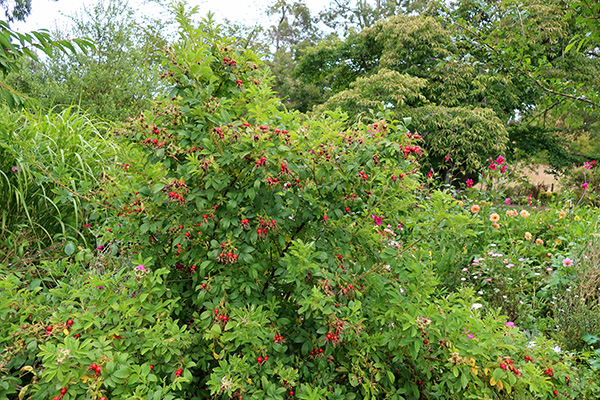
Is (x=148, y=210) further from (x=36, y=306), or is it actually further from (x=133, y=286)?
→ (x=36, y=306)

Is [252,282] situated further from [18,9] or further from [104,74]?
[18,9]

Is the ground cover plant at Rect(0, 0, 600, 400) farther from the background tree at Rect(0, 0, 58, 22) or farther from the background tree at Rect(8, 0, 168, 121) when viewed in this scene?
the background tree at Rect(0, 0, 58, 22)

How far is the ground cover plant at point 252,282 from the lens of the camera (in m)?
1.52

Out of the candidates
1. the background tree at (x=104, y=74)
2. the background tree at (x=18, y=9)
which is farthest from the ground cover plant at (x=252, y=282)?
the background tree at (x=18, y=9)

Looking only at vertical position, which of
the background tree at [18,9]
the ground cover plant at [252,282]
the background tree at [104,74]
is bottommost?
the ground cover plant at [252,282]

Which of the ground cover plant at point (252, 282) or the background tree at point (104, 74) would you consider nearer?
the ground cover plant at point (252, 282)

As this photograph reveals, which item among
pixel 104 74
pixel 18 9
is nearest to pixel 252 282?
pixel 104 74

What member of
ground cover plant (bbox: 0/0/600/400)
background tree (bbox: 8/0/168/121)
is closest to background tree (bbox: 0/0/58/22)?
background tree (bbox: 8/0/168/121)

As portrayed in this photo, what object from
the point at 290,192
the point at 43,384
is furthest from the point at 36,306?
the point at 290,192

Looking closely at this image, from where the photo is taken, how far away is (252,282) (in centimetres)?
167

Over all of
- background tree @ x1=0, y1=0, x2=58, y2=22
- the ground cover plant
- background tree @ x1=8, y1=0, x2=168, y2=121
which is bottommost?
the ground cover plant

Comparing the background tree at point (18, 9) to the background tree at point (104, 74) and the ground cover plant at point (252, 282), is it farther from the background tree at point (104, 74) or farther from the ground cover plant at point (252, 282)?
the ground cover plant at point (252, 282)

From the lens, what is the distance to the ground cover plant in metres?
1.52

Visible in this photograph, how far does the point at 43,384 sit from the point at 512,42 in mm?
3979
